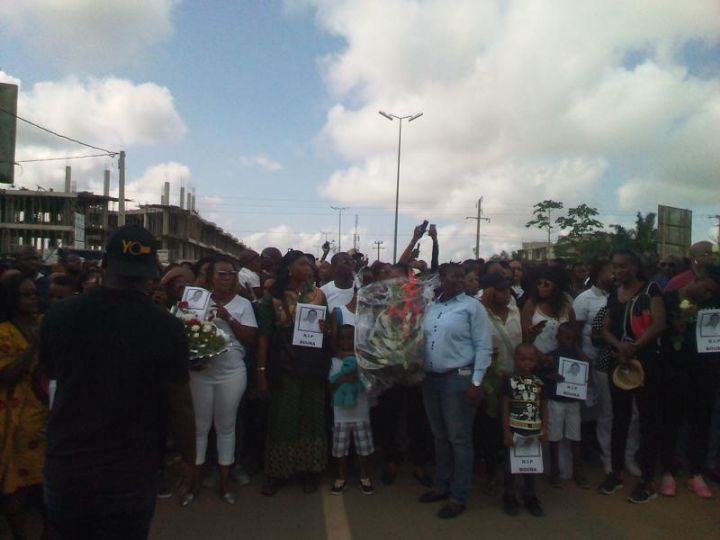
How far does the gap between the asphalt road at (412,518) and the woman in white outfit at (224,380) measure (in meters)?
0.35

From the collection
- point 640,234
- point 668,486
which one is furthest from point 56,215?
point 668,486

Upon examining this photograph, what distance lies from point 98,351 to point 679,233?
46.6ft

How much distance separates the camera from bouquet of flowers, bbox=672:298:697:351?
512cm

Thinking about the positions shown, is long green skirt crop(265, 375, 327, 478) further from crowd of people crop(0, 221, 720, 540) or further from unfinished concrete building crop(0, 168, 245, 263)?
unfinished concrete building crop(0, 168, 245, 263)

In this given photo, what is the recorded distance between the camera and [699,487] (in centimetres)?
516

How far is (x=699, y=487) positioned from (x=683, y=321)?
144 centimetres

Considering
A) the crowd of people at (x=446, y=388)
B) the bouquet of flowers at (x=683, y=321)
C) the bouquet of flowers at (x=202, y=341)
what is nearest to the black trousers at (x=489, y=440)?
the crowd of people at (x=446, y=388)

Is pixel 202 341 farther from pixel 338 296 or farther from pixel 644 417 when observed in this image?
pixel 644 417

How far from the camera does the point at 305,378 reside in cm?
523

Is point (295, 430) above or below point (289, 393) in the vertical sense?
below

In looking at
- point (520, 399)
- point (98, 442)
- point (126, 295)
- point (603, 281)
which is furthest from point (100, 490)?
point (603, 281)

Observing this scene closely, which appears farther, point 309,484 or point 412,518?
point 309,484

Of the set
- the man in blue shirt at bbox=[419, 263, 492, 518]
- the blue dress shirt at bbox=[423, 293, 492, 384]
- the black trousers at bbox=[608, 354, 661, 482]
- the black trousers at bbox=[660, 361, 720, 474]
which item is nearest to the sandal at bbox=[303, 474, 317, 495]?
the man in blue shirt at bbox=[419, 263, 492, 518]

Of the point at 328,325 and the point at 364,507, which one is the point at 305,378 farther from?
the point at 364,507
